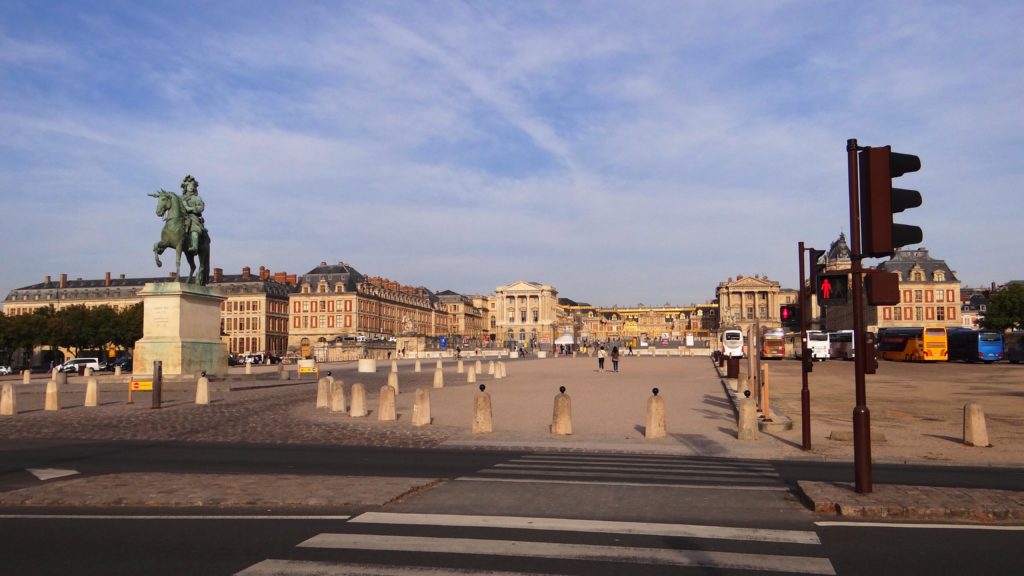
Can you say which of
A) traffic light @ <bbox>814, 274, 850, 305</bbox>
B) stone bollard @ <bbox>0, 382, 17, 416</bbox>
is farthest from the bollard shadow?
stone bollard @ <bbox>0, 382, 17, 416</bbox>

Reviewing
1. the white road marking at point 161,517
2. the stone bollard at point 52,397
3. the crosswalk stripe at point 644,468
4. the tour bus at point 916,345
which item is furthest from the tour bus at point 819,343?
the white road marking at point 161,517

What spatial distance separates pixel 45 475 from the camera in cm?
1295

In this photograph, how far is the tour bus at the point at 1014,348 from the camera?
227 feet

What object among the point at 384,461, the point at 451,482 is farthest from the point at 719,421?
the point at 451,482

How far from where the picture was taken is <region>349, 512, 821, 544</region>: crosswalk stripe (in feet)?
28.0

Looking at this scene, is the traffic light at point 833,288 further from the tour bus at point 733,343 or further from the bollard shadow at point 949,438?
the tour bus at point 733,343

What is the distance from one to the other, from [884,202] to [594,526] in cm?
510

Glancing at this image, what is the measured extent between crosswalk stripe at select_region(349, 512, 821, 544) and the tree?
119 metres

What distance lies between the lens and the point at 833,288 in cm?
1403

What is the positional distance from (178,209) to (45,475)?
2639 centimetres

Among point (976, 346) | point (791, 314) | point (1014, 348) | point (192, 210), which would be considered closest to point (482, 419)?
point (791, 314)

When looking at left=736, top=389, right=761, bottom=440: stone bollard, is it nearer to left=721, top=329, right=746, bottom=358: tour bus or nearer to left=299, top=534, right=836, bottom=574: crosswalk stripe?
left=299, top=534, right=836, bottom=574: crosswalk stripe

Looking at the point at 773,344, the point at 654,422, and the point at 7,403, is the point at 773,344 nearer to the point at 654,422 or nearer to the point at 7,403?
the point at 654,422

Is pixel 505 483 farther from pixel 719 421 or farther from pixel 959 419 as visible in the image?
pixel 959 419
